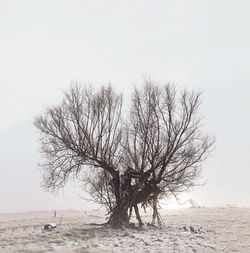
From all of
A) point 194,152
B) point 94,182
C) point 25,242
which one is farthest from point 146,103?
point 25,242

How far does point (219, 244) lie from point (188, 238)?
5.53ft

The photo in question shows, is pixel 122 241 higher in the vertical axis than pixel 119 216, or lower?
lower

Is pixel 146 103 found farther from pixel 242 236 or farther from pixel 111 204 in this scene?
pixel 242 236

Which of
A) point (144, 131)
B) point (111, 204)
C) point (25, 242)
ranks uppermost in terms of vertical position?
point (144, 131)

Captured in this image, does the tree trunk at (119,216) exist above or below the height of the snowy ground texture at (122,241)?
above

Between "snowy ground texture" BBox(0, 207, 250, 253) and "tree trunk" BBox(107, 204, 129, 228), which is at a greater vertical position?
"tree trunk" BBox(107, 204, 129, 228)

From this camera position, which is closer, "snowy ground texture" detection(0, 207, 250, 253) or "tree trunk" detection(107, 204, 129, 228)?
"snowy ground texture" detection(0, 207, 250, 253)

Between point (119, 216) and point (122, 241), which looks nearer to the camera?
point (122, 241)

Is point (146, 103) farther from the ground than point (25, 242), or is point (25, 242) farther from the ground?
point (146, 103)

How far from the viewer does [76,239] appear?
1973 centimetres

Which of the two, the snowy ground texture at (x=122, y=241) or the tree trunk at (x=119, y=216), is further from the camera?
the tree trunk at (x=119, y=216)

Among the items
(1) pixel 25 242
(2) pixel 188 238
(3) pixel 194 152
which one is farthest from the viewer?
(3) pixel 194 152

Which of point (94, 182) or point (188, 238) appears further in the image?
point (94, 182)

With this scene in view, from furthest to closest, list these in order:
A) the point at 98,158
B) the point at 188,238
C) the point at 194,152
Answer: the point at 194,152
the point at 98,158
the point at 188,238
